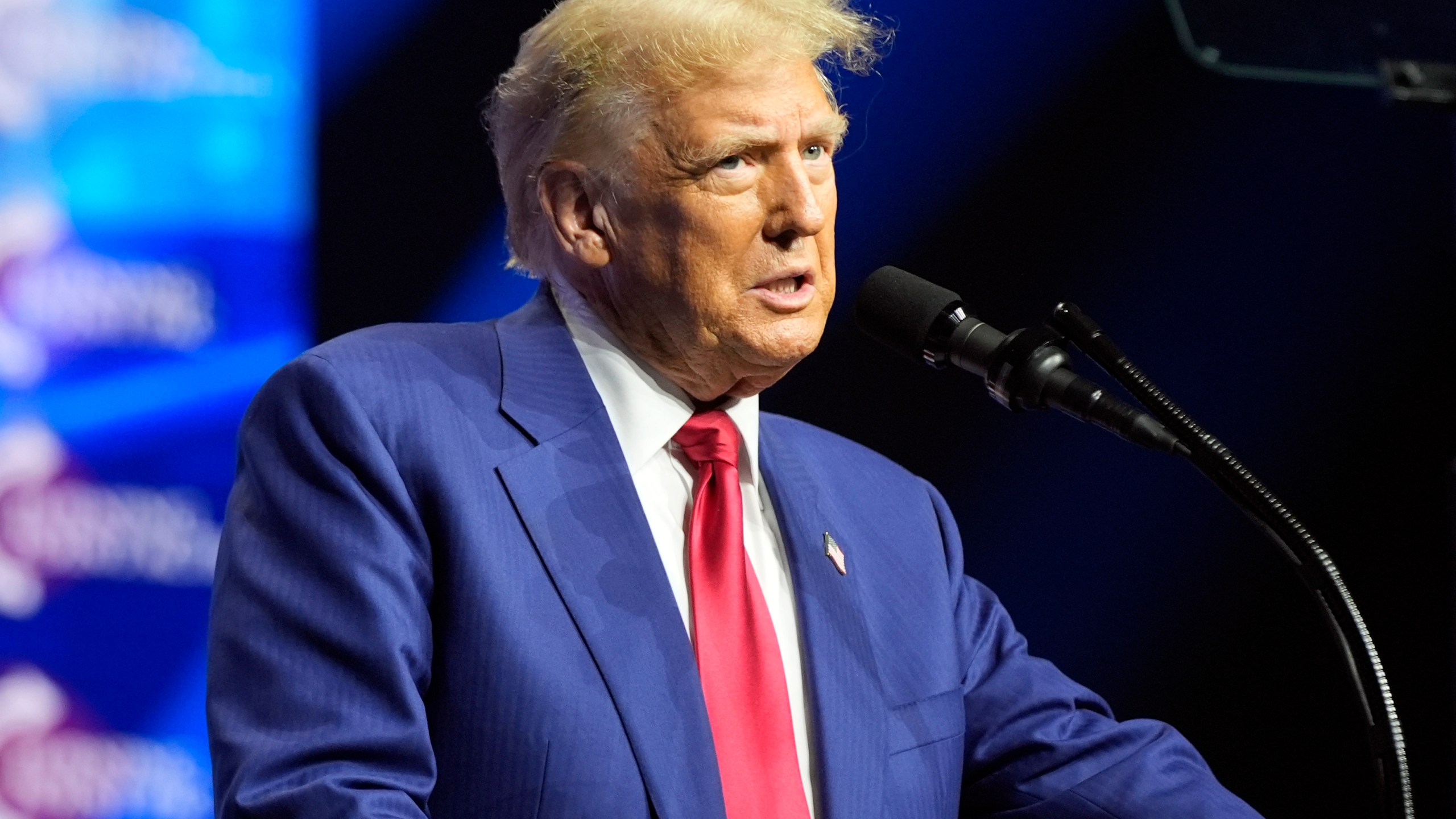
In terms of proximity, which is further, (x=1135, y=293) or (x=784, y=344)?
(x=1135, y=293)

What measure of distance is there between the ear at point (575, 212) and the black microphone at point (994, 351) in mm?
348

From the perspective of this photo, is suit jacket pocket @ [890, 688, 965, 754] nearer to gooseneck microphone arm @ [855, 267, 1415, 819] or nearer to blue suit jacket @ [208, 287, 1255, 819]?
blue suit jacket @ [208, 287, 1255, 819]

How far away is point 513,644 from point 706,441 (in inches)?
14.2

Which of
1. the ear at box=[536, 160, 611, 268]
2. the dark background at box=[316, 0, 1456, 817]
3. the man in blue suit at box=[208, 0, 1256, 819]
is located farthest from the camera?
the dark background at box=[316, 0, 1456, 817]

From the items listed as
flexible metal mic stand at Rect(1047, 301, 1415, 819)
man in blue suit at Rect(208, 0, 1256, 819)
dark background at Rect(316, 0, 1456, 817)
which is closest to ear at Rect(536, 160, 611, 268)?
man in blue suit at Rect(208, 0, 1256, 819)

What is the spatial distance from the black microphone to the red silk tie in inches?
10.6

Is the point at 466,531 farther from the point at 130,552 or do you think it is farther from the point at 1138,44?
the point at 1138,44

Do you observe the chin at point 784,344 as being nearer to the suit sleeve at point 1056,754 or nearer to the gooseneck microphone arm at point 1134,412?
the gooseneck microphone arm at point 1134,412

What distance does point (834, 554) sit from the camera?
1.73 m

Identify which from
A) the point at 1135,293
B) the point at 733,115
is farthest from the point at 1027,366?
the point at 1135,293

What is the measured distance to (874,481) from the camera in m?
1.95

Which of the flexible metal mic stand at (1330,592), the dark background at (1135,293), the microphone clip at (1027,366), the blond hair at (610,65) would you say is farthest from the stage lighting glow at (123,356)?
the flexible metal mic stand at (1330,592)

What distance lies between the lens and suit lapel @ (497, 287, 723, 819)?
1438mm

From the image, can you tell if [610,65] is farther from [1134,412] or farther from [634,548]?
[1134,412]
